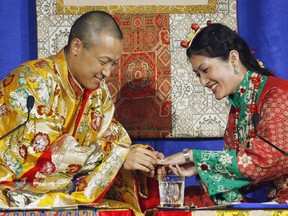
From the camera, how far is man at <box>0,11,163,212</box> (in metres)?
3.52

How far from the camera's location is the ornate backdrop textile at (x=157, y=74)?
453cm

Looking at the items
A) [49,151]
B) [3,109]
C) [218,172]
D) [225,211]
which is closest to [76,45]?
[3,109]

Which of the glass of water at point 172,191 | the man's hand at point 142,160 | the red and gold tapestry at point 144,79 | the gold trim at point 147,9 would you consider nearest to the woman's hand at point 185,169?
the man's hand at point 142,160

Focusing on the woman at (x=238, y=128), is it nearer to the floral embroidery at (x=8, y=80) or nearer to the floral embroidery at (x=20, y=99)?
the floral embroidery at (x=20, y=99)

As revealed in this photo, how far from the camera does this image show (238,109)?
378 centimetres

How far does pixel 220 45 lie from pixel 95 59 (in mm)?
604

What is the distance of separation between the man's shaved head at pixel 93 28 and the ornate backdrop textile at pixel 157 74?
2.31 feet

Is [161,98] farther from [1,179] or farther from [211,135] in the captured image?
[1,179]

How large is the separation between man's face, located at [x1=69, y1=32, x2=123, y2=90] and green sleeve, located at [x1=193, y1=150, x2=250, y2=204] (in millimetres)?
658

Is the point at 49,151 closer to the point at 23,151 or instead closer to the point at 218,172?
the point at 23,151

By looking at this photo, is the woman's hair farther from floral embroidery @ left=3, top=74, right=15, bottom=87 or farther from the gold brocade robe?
floral embroidery @ left=3, top=74, right=15, bottom=87

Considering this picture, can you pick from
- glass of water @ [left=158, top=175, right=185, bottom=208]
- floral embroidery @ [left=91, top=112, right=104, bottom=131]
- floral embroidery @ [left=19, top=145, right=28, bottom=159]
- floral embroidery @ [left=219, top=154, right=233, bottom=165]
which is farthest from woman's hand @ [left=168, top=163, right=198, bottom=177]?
floral embroidery @ [left=19, top=145, right=28, bottom=159]

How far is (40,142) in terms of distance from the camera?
11.7 ft

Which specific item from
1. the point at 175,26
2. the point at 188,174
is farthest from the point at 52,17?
the point at 188,174
